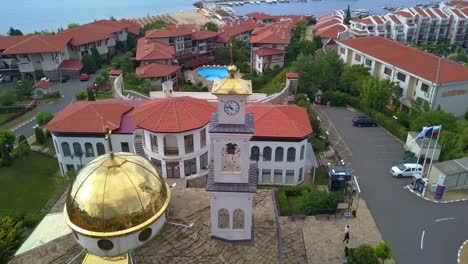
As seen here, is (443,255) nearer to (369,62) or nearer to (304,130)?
(304,130)

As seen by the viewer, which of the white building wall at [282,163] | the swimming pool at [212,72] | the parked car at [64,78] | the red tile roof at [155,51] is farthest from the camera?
the swimming pool at [212,72]

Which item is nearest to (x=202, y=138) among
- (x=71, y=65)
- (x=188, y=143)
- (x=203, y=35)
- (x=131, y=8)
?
(x=188, y=143)

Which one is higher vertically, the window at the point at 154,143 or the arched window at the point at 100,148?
the window at the point at 154,143

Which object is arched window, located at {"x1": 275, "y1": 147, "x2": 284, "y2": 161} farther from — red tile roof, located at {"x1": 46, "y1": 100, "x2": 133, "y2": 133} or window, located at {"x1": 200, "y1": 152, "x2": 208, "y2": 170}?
red tile roof, located at {"x1": 46, "y1": 100, "x2": 133, "y2": 133}

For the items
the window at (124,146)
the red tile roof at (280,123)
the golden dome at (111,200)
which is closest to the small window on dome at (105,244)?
the golden dome at (111,200)

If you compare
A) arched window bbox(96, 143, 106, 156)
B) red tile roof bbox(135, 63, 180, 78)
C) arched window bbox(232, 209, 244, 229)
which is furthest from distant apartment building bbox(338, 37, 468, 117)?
arched window bbox(96, 143, 106, 156)

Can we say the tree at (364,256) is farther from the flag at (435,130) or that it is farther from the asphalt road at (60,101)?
the asphalt road at (60,101)

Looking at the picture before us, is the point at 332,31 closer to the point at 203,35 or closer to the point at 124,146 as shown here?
the point at 203,35
